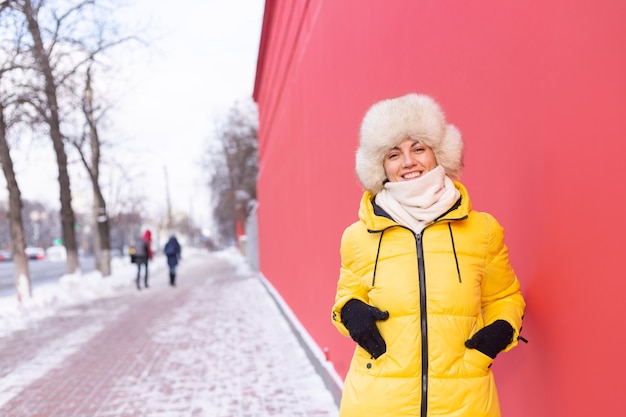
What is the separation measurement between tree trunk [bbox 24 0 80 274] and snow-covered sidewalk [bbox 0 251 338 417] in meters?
4.99

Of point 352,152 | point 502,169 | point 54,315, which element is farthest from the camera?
point 54,315

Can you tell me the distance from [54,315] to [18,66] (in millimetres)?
5138

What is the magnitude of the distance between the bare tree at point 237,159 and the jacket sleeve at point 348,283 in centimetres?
3349

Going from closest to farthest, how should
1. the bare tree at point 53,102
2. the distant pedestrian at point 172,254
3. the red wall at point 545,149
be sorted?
the red wall at point 545,149 < the bare tree at point 53,102 < the distant pedestrian at point 172,254

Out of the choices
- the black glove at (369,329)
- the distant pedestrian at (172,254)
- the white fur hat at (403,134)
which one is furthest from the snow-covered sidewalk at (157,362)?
the distant pedestrian at (172,254)

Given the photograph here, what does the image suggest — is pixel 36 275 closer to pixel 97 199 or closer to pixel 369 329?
pixel 97 199

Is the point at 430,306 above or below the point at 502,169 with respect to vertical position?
below

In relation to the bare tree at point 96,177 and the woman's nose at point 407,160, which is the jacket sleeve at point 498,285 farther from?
the bare tree at point 96,177

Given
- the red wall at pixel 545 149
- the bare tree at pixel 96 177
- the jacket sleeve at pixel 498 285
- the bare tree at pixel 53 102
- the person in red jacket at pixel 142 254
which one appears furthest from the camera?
the bare tree at pixel 96 177

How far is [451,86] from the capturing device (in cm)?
274

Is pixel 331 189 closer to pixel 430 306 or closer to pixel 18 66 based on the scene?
pixel 430 306

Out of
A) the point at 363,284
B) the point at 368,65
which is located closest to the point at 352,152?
the point at 368,65

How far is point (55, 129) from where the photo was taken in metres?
17.0

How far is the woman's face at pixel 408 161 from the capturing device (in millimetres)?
2096
